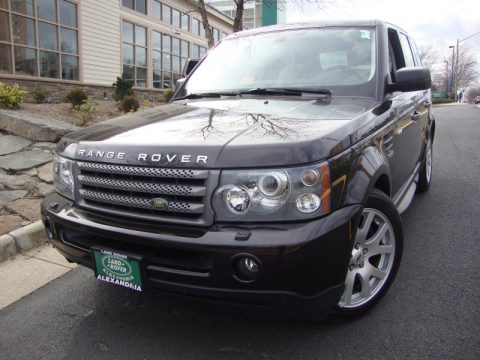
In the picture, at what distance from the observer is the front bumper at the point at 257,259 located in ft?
6.23

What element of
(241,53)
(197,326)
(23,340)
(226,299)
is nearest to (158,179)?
(226,299)

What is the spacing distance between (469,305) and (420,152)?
2056 mm

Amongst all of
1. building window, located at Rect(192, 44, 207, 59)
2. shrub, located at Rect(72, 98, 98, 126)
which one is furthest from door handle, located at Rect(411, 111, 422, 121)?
building window, located at Rect(192, 44, 207, 59)

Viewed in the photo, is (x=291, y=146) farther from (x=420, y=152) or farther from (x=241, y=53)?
(x=420, y=152)

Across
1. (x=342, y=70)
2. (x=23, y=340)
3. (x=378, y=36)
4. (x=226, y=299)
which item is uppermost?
(x=378, y=36)

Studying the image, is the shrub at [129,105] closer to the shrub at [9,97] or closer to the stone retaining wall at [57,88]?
the shrub at [9,97]

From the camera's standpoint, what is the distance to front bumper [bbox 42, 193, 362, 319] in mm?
1900

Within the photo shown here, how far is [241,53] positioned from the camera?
3707 mm

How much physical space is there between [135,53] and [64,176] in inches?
746

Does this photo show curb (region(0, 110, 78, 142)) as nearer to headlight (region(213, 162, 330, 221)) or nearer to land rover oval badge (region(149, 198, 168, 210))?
land rover oval badge (region(149, 198, 168, 210))

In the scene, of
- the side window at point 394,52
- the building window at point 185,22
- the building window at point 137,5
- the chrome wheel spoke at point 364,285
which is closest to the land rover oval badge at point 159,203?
the chrome wheel spoke at point 364,285

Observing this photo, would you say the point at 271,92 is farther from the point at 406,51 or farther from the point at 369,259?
the point at 406,51

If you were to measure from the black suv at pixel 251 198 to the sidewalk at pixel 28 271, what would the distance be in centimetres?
78

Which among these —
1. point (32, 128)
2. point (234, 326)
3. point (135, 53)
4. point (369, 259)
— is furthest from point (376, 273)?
point (135, 53)
